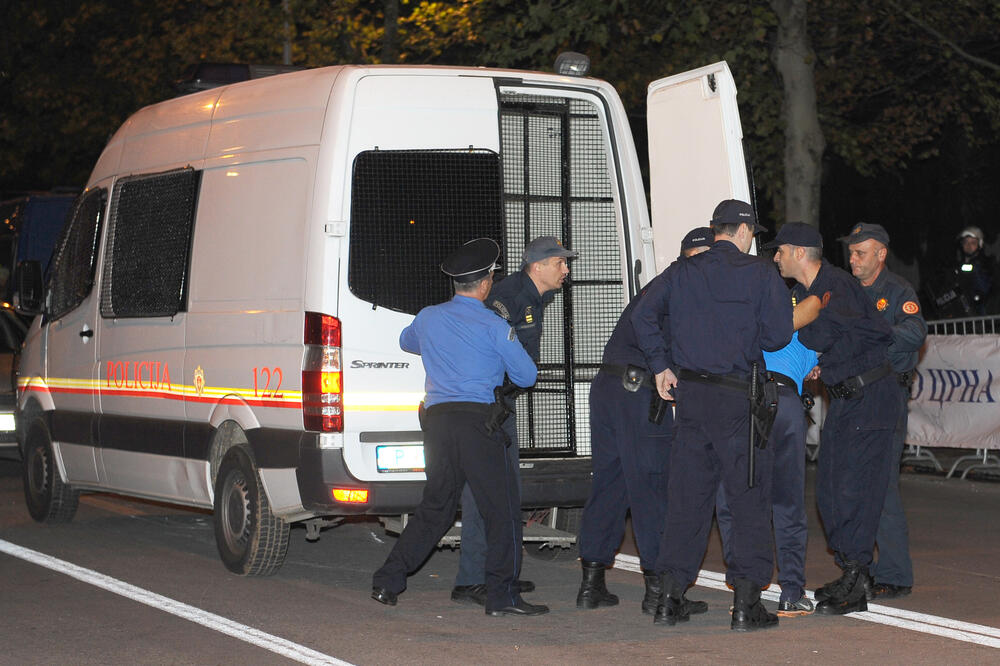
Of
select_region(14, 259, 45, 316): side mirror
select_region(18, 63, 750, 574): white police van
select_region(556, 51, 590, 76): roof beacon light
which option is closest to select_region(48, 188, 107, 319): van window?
select_region(14, 259, 45, 316): side mirror

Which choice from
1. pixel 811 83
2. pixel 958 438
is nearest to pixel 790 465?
pixel 958 438

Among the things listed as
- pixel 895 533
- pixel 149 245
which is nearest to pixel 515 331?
pixel 895 533

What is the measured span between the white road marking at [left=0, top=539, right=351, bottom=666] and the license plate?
1045mm

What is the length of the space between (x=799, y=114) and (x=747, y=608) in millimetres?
9257

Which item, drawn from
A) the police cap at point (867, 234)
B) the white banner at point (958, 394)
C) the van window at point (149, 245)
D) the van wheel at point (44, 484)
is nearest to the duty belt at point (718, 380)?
the police cap at point (867, 234)

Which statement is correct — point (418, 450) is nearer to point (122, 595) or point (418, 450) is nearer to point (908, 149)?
point (122, 595)

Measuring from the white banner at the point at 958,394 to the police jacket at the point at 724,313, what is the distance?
6.49 meters

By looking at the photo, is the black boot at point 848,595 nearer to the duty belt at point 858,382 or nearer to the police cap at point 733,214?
the duty belt at point 858,382

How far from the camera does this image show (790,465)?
23.7ft

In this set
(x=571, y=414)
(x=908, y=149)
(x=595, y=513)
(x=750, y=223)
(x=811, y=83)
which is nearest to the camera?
(x=750, y=223)

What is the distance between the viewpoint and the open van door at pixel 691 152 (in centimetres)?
793

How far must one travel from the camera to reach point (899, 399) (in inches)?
294

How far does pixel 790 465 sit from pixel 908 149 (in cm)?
1379

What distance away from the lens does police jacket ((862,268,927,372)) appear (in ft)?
24.9
